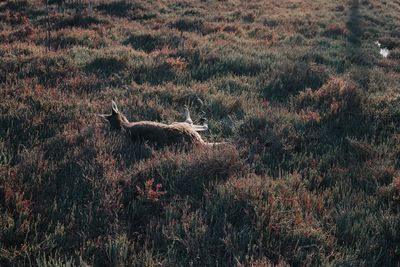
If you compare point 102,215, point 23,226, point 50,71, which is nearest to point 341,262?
point 102,215

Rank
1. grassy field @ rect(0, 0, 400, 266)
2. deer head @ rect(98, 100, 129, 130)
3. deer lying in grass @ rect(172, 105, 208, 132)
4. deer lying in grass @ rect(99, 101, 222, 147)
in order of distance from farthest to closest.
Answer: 1. deer lying in grass @ rect(172, 105, 208, 132)
2. deer head @ rect(98, 100, 129, 130)
3. deer lying in grass @ rect(99, 101, 222, 147)
4. grassy field @ rect(0, 0, 400, 266)

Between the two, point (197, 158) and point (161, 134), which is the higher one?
point (197, 158)

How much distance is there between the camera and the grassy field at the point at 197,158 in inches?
154

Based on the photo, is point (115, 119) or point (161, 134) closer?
point (161, 134)

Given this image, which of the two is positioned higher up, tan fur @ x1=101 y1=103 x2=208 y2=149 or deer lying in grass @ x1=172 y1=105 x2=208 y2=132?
tan fur @ x1=101 y1=103 x2=208 y2=149

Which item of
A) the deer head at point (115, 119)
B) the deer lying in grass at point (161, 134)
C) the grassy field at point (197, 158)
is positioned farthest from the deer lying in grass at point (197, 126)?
the deer head at point (115, 119)

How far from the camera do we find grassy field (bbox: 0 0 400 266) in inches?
154

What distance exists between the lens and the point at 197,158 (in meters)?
5.34

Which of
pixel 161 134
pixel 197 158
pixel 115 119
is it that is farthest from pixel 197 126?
pixel 197 158

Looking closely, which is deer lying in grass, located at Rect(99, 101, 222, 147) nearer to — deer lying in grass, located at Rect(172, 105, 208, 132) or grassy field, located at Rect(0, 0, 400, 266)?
grassy field, located at Rect(0, 0, 400, 266)

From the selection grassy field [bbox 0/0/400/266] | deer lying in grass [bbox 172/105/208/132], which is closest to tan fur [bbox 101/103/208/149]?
grassy field [bbox 0/0/400/266]

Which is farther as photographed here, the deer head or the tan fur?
the deer head

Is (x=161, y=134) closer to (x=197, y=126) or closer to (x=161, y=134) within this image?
(x=161, y=134)

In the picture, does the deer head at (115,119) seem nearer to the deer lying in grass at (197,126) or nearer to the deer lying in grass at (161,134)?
the deer lying in grass at (161,134)
